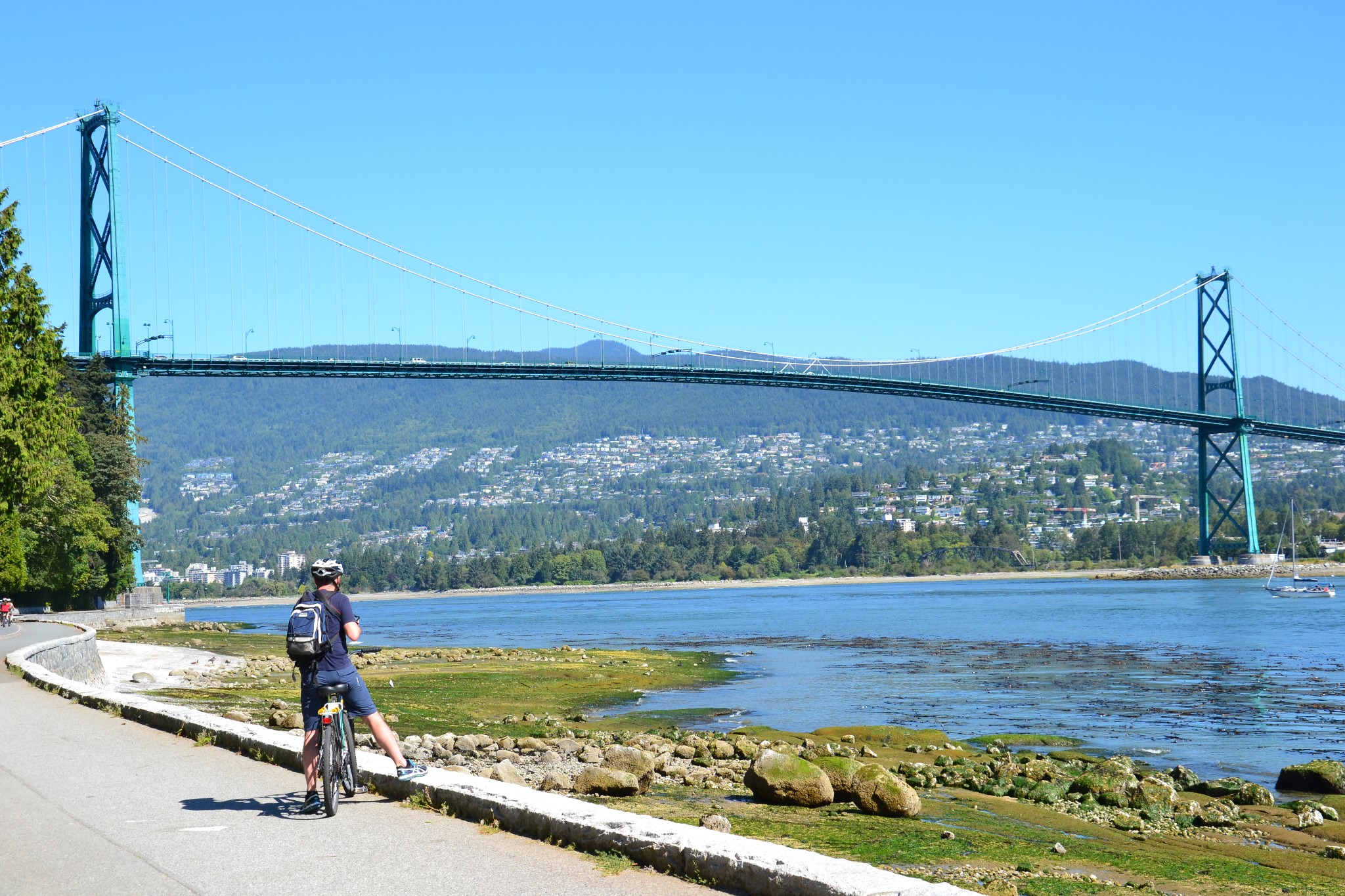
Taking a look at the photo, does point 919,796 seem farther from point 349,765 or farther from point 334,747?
point 334,747

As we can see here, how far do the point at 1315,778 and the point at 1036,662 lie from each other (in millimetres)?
18433

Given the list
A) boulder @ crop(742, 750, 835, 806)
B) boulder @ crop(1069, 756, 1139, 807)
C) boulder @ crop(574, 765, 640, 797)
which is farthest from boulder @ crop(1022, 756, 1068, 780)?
boulder @ crop(574, 765, 640, 797)

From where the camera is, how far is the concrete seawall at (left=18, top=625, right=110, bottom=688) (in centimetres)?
1819

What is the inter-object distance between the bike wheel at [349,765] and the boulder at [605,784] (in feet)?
6.04

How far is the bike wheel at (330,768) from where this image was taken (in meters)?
7.09

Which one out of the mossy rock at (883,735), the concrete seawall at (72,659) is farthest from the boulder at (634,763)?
the concrete seawall at (72,659)

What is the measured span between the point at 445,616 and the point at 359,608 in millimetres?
39527

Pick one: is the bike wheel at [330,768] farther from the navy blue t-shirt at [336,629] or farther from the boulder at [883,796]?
the boulder at [883,796]

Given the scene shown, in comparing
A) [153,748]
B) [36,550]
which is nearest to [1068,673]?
[153,748]

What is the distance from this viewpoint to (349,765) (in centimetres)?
748

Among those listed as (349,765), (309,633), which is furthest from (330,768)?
(309,633)

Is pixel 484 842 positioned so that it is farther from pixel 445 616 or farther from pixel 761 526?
pixel 761 526

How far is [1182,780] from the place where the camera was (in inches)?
506

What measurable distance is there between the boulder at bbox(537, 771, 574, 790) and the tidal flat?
0.21 meters
